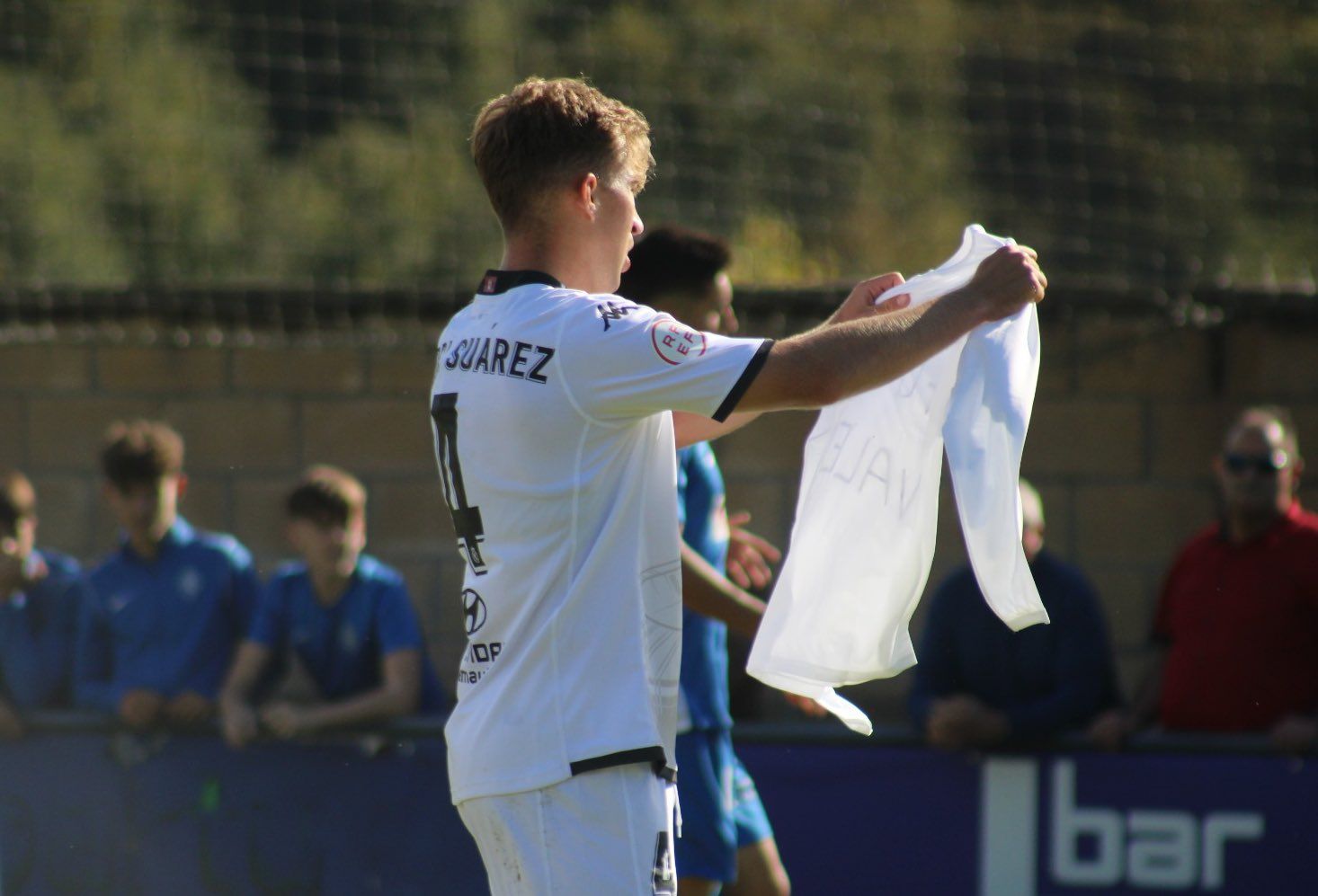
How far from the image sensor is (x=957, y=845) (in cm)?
525

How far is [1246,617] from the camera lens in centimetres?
525

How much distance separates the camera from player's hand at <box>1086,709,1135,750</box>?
5.18 m

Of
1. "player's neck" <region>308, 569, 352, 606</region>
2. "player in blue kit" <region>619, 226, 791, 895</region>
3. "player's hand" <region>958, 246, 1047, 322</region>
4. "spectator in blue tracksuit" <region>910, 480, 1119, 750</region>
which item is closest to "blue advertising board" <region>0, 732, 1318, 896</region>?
"spectator in blue tracksuit" <region>910, 480, 1119, 750</region>

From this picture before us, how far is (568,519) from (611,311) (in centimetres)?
33

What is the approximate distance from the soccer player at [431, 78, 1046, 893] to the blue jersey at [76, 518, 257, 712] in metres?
3.22

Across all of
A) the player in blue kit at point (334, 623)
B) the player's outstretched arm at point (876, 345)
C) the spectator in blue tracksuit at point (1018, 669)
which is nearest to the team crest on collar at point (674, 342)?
the player's outstretched arm at point (876, 345)

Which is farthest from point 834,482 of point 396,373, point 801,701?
point 396,373

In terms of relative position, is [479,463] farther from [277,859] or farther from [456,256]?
[456,256]

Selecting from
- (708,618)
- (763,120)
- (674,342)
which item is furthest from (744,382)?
(763,120)

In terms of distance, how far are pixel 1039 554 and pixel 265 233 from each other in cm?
649

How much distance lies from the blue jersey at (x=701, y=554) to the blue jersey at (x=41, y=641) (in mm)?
2541

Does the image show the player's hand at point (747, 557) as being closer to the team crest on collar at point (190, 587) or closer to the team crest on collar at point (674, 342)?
the team crest on collar at point (674, 342)

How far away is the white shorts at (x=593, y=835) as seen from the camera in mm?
2523

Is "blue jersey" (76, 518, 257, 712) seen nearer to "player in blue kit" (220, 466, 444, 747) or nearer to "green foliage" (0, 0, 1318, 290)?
"player in blue kit" (220, 466, 444, 747)
